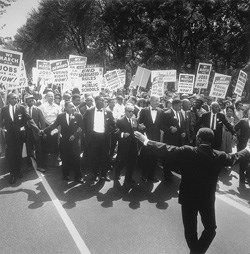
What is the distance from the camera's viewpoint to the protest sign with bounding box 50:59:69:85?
42.3 feet

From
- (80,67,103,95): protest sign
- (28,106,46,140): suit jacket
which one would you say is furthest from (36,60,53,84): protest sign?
(28,106,46,140): suit jacket

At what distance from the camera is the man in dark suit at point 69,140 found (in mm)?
8375

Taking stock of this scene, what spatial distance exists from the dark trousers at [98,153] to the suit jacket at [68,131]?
1.23ft

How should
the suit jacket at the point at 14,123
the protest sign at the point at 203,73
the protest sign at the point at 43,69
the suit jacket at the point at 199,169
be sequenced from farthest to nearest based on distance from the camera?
1. the protest sign at the point at 43,69
2. the protest sign at the point at 203,73
3. the suit jacket at the point at 14,123
4. the suit jacket at the point at 199,169

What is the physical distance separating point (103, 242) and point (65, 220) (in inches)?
43.5

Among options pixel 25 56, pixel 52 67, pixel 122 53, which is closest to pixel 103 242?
pixel 52 67

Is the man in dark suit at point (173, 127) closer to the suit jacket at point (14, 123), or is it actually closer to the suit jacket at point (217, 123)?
the suit jacket at point (217, 123)

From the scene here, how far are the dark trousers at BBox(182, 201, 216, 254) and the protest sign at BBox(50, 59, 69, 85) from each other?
949 cm

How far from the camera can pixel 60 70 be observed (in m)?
13.0

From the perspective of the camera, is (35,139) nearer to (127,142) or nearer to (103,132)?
(103,132)

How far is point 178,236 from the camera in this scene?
551 cm

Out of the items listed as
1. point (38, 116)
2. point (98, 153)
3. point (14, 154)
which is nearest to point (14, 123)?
point (14, 154)

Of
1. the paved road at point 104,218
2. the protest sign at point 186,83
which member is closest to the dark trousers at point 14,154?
the paved road at point 104,218

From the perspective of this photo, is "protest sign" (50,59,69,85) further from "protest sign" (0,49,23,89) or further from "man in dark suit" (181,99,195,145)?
"man in dark suit" (181,99,195,145)
